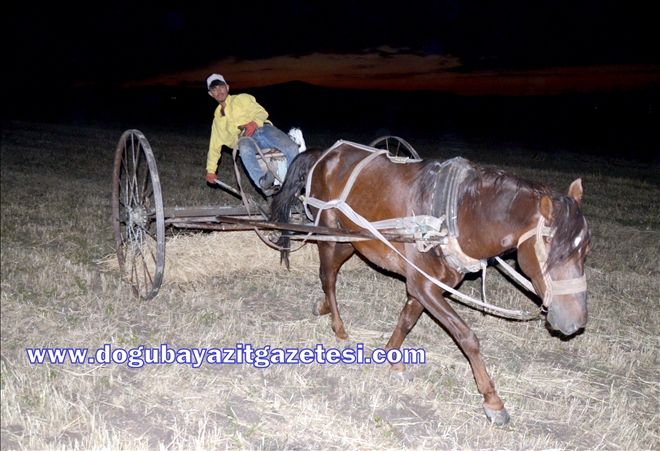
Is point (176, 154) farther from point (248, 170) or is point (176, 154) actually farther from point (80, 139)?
point (248, 170)

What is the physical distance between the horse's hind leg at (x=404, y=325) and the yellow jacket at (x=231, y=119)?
9.31ft

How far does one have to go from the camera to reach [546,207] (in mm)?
3439

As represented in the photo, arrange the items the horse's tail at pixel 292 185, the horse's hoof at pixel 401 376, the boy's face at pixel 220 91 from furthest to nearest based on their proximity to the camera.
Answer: the boy's face at pixel 220 91 → the horse's tail at pixel 292 185 → the horse's hoof at pixel 401 376

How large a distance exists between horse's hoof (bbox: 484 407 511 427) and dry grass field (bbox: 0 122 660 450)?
0.25 feet

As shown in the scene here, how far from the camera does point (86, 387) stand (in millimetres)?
4164

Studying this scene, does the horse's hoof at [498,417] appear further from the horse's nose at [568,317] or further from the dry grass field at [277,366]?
the horse's nose at [568,317]

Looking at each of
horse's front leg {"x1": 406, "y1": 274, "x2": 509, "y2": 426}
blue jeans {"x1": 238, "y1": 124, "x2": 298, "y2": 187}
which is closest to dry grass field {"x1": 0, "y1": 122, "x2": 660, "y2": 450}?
horse's front leg {"x1": 406, "y1": 274, "x2": 509, "y2": 426}

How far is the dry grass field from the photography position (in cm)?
389

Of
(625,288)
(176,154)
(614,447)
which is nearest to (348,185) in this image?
(614,447)

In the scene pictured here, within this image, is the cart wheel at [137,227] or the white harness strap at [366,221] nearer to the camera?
the white harness strap at [366,221]

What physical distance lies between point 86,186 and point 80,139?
37.8 feet

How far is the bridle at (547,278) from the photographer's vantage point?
3490mm

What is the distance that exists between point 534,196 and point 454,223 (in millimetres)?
564

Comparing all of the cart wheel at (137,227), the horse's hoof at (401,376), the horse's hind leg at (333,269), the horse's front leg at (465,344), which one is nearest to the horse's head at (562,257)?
the horse's front leg at (465,344)
